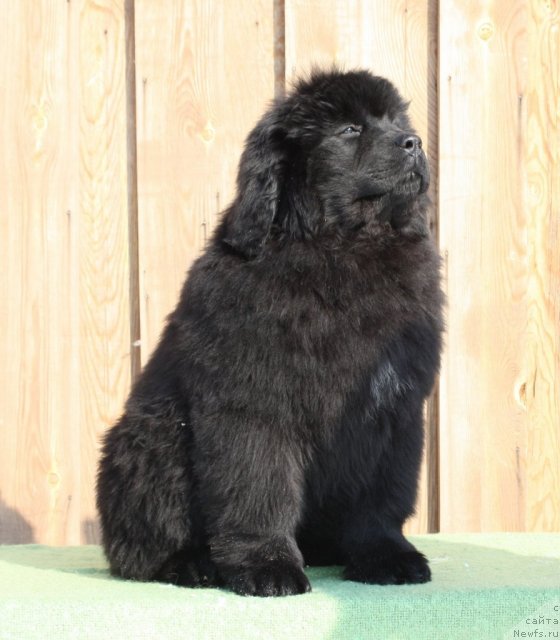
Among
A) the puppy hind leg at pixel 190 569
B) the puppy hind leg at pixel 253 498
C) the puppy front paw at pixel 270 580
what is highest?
the puppy hind leg at pixel 253 498

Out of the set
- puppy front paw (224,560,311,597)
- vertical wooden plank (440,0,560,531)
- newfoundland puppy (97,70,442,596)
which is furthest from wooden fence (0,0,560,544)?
puppy front paw (224,560,311,597)

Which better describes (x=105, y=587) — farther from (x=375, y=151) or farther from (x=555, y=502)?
(x=555, y=502)

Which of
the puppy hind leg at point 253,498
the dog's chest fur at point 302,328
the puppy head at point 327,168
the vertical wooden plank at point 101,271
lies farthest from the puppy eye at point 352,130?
the vertical wooden plank at point 101,271

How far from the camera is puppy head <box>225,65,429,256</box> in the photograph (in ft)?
9.78

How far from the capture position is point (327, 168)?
9.95 feet

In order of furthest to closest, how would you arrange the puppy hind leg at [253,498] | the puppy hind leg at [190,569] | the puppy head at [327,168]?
the puppy head at [327,168], the puppy hind leg at [190,569], the puppy hind leg at [253,498]

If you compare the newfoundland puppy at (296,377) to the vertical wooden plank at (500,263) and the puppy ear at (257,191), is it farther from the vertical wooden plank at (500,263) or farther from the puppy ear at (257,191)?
the vertical wooden plank at (500,263)

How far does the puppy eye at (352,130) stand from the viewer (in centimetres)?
306

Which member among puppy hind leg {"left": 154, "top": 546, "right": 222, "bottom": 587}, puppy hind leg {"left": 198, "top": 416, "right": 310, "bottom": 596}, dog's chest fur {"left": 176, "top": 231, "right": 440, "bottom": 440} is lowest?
puppy hind leg {"left": 154, "top": 546, "right": 222, "bottom": 587}

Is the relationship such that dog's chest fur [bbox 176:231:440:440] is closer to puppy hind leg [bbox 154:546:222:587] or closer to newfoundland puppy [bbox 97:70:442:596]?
newfoundland puppy [bbox 97:70:442:596]

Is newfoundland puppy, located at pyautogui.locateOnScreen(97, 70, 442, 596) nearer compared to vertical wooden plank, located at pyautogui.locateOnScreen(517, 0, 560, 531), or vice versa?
newfoundland puppy, located at pyautogui.locateOnScreen(97, 70, 442, 596)

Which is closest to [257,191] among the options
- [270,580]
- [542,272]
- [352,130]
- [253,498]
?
[352,130]

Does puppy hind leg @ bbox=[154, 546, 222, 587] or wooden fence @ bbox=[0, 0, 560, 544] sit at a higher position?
wooden fence @ bbox=[0, 0, 560, 544]

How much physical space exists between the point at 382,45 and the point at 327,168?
4.19 feet
